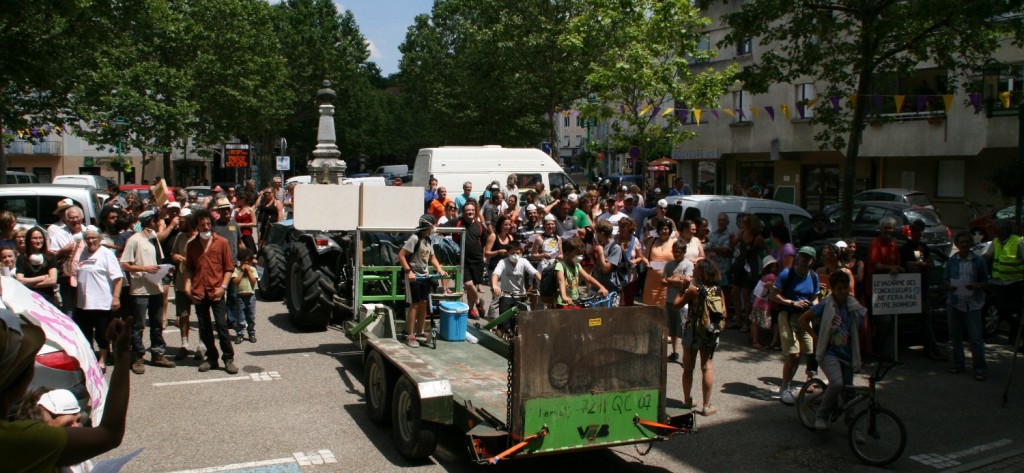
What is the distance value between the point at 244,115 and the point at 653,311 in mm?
40429

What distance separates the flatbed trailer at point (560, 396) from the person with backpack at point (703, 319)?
62.1 inches

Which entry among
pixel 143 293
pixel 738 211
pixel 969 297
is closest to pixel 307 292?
pixel 143 293

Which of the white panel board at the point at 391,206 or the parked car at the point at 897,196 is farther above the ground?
the parked car at the point at 897,196

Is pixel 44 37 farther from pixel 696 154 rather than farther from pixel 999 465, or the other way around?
pixel 696 154

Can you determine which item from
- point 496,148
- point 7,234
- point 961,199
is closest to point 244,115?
point 496,148

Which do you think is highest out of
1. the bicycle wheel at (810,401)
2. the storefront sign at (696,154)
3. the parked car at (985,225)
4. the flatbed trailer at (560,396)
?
the storefront sign at (696,154)

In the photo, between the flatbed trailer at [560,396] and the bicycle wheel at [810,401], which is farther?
the bicycle wheel at [810,401]

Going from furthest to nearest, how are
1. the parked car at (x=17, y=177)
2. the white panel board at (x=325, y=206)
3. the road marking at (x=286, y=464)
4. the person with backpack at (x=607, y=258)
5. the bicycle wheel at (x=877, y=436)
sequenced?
the parked car at (x=17, y=177) → the person with backpack at (x=607, y=258) → the white panel board at (x=325, y=206) → the bicycle wheel at (x=877, y=436) → the road marking at (x=286, y=464)

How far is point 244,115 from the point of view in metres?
43.4

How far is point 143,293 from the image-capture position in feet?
31.1

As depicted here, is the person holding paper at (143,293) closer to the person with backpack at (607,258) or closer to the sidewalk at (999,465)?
the person with backpack at (607,258)

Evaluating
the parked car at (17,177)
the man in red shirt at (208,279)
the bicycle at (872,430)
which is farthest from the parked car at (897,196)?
the parked car at (17,177)

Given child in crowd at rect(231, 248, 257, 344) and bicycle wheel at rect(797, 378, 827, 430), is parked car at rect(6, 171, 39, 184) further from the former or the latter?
bicycle wheel at rect(797, 378, 827, 430)

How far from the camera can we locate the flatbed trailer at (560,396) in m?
5.79
